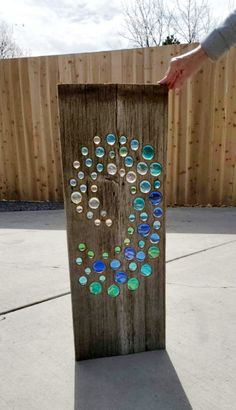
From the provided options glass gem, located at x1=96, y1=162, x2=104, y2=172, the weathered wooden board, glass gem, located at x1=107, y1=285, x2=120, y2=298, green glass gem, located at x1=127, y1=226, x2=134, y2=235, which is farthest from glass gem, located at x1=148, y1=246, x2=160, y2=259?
glass gem, located at x1=96, y1=162, x2=104, y2=172

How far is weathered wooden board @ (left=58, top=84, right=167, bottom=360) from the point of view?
1.52 meters

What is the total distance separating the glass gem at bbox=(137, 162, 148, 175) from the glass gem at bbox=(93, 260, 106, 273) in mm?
452

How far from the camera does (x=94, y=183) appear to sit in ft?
5.21

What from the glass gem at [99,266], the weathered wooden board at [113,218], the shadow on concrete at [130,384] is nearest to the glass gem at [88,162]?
the weathered wooden board at [113,218]

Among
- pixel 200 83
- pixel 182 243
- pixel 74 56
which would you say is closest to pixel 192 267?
pixel 182 243

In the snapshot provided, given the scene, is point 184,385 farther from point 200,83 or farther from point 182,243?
point 200,83

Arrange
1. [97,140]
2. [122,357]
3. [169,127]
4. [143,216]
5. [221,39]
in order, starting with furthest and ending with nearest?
[169,127]
[122,357]
[143,216]
[97,140]
[221,39]

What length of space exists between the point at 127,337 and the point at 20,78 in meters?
4.99

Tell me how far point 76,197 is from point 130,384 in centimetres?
85

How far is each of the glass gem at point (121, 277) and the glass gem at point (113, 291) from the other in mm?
35

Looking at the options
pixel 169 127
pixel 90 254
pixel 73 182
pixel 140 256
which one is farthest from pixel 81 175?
pixel 169 127

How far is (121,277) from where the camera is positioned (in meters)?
1.70

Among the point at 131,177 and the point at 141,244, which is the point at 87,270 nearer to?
the point at 141,244

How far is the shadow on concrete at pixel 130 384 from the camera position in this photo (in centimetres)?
145
